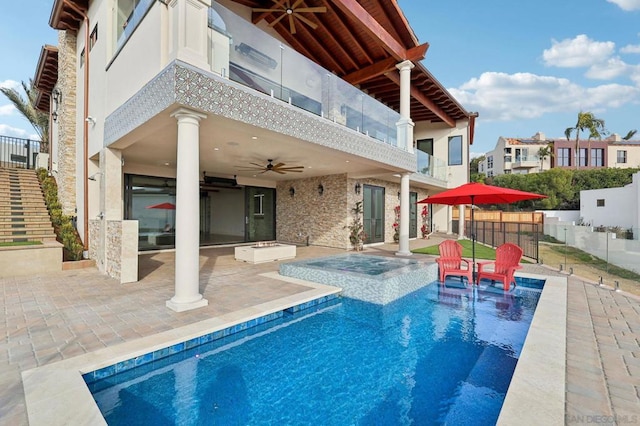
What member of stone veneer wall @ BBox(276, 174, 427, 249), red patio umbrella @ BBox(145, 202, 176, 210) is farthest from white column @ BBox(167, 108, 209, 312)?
stone veneer wall @ BBox(276, 174, 427, 249)

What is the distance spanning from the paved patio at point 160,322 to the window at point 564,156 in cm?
4585

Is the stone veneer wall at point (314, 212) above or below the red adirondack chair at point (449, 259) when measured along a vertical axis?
above

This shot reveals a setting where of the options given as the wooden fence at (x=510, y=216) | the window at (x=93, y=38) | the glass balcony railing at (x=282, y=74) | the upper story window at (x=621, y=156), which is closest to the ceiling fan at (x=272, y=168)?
the glass balcony railing at (x=282, y=74)

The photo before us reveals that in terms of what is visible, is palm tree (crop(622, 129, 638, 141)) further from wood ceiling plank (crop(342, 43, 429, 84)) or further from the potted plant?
the potted plant

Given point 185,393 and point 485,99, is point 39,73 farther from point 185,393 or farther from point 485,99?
point 485,99

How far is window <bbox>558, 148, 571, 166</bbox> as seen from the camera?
139 feet

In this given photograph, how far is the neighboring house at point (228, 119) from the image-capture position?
4.98 m

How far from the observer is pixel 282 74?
275 inches

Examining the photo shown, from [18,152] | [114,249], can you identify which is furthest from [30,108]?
[114,249]

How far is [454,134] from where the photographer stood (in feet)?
61.3

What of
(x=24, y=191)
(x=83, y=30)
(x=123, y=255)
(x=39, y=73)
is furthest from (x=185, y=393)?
(x=39, y=73)

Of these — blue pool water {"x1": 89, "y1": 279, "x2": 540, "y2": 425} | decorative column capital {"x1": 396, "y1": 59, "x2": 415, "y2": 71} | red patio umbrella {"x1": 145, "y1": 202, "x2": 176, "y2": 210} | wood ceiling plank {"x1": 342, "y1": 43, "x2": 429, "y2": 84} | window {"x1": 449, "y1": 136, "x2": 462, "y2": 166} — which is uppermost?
wood ceiling plank {"x1": 342, "y1": 43, "x2": 429, "y2": 84}

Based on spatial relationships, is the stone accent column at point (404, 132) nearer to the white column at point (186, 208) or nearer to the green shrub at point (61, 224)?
the white column at point (186, 208)

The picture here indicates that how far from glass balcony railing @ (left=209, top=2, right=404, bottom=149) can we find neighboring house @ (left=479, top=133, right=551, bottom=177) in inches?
1775
